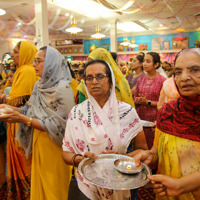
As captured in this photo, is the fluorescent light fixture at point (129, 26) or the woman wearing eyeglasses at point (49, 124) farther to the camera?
the fluorescent light fixture at point (129, 26)

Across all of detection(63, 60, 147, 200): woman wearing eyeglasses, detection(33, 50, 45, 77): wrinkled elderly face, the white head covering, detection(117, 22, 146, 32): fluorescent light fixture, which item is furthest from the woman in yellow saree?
detection(117, 22, 146, 32): fluorescent light fixture

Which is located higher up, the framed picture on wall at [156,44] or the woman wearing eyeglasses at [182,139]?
the framed picture on wall at [156,44]

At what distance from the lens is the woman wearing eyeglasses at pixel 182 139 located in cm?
95

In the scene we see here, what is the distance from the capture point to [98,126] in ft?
4.42

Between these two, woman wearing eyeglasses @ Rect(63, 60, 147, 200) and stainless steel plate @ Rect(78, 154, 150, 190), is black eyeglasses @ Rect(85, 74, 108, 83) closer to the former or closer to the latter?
woman wearing eyeglasses @ Rect(63, 60, 147, 200)

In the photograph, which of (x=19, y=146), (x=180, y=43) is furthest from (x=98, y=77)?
Result: (x=180, y=43)

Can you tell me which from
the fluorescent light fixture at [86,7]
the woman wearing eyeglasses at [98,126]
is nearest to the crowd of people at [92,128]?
the woman wearing eyeglasses at [98,126]

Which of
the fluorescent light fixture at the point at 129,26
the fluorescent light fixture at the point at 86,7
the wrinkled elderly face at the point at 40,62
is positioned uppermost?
the fluorescent light fixture at the point at 129,26

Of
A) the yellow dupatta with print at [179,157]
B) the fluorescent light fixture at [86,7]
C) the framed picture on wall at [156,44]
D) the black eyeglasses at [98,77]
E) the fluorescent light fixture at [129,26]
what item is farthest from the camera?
the framed picture on wall at [156,44]

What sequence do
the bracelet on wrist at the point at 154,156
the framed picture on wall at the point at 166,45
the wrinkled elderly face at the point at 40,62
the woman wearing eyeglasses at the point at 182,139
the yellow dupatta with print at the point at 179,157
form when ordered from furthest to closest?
the framed picture on wall at the point at 166,45 < the wrinkled elderly face at the point at 40,62 < the bracelet on wrist at the point at 154,156 < the yellow dupatta with print at the point at 179,157 < the woman wearing eyeglasses at the point at 182,139

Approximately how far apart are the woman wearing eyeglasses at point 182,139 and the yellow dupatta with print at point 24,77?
1.41 meters

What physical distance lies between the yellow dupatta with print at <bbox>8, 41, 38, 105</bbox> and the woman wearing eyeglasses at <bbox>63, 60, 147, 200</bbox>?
90 centimetres

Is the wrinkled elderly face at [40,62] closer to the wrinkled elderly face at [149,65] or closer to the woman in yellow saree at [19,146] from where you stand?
the woman in yellow saree at [19,146]

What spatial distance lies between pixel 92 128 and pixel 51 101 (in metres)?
0.64
